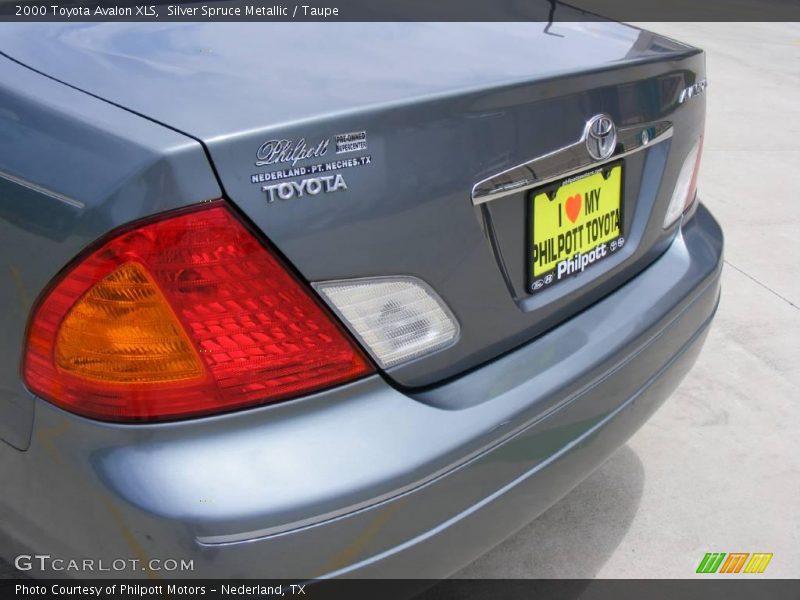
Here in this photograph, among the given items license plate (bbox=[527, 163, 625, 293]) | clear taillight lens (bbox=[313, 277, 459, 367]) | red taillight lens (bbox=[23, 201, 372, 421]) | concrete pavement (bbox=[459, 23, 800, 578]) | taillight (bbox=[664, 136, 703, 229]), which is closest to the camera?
red taillight lens (bbox=[23, 201, 372, 421])

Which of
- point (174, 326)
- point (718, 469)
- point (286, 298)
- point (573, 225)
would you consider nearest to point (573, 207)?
point (573, 225)

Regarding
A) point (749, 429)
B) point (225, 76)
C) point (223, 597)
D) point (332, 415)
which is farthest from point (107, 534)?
point (749, 429)

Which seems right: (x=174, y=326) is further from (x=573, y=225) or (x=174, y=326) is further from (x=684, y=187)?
(x=684, y=187)

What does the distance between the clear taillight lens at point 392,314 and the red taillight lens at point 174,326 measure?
4 cm

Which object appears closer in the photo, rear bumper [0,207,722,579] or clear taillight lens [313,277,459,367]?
rear bumper [0,207,722,579]

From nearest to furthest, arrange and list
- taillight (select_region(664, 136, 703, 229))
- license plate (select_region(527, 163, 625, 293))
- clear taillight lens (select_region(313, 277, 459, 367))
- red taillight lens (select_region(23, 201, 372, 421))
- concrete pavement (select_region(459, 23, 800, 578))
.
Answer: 1. red taillight lens (select_region(23, 201, 372, 421))
2. clear taillight lens (select_region(313, 277, 459, 367))
3. license plate (select_region(527, 163, 625, 293))
4. taillight (select_region(664, 136, 703, 229))
5. concrete pavement (select_region(459, 23, 800, 578))

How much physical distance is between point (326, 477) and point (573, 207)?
75 cm

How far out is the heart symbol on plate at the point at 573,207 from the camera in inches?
67.2

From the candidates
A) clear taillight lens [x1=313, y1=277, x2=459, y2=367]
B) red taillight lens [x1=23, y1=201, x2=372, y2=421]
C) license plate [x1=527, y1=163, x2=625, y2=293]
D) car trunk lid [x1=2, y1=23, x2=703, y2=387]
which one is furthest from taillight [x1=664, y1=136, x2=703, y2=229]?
red taillight lens [x1=23, y1=201, x2=372, y2=421]

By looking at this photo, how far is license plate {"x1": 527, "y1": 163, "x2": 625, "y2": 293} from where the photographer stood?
166 cm

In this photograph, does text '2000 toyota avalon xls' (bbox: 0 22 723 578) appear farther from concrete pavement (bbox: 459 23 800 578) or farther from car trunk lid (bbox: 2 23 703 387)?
concrete pavement (bbox: 459 23 800 578)

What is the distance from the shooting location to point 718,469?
8.75ft

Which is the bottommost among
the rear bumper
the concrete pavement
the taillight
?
the concrete pavement

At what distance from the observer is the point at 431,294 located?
1480 millimetres
